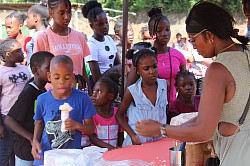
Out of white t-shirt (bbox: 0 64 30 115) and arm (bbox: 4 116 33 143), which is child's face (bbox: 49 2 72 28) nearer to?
white t-shirt (bbox: 0 64 30 115)

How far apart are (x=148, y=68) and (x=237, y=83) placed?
59.8 inches

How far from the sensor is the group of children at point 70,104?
262 cm

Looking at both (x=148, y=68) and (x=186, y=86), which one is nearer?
(x=148, y=68)

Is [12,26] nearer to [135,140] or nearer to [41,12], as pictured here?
[41,12]

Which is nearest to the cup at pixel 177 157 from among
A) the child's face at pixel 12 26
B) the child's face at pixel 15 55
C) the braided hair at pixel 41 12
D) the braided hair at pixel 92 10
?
the child's face at pixel 15 55

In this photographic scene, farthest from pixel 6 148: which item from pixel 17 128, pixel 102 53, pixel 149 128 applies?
pixel 149 128

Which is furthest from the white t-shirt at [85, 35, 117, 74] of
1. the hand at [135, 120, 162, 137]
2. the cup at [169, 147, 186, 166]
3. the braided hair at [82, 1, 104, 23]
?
the hand at [135, 120, 162, 137]

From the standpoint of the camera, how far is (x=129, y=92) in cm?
321

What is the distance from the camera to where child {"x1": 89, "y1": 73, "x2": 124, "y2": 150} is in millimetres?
3227

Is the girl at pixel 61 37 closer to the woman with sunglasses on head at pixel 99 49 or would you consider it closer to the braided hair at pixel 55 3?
the braided hair at pixel 55 3

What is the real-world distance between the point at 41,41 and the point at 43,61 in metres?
0.50

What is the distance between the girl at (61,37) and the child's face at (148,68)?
60 cm

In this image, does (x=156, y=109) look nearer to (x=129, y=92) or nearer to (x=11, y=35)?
(x=129, y=92)

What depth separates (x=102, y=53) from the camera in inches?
169
